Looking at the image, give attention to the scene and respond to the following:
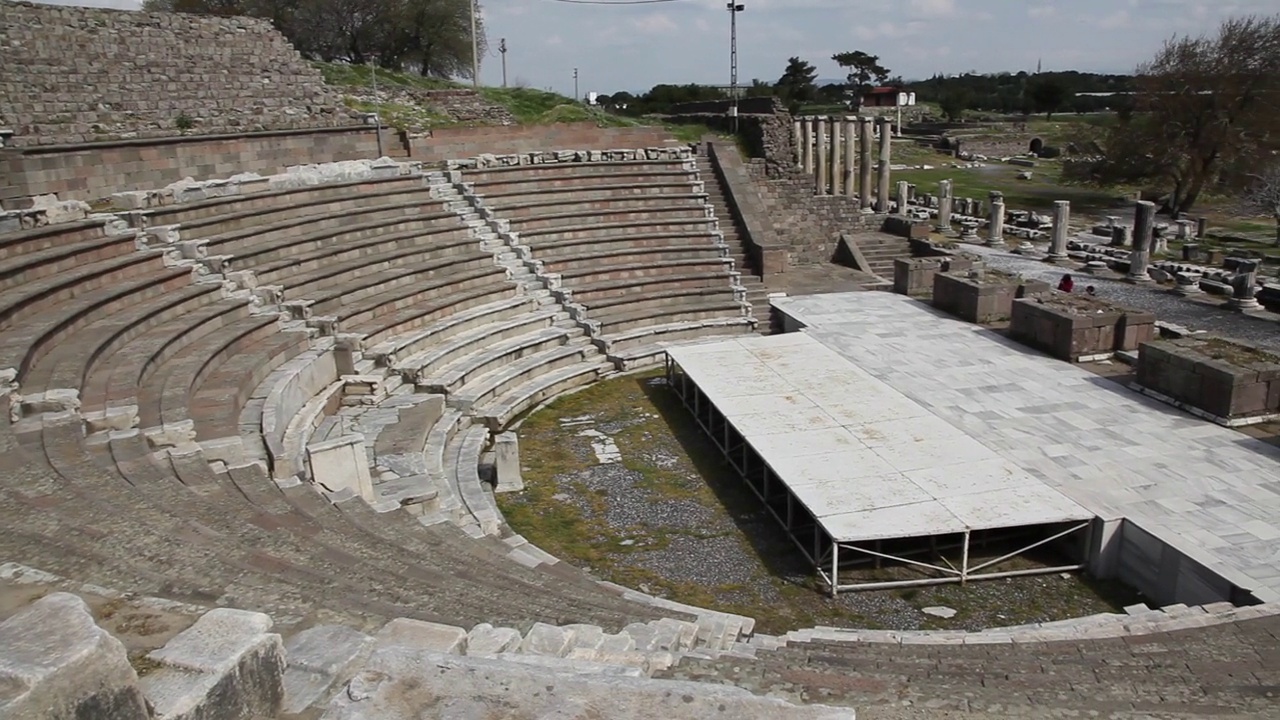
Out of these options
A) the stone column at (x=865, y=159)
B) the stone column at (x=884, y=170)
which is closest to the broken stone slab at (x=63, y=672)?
the stone column at (x=865, y=159)

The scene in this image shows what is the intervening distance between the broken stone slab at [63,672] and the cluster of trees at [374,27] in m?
30.9

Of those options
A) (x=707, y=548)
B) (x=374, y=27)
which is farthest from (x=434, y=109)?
(x=707, y=548)

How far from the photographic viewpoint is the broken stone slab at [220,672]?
3113 mm

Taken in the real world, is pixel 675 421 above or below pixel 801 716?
below

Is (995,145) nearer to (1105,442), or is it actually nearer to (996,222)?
(996,222)

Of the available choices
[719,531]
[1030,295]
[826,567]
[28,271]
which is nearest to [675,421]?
[719,531]

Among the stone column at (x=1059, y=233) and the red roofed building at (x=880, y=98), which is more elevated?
the red roofed building at (x=880, y=98)

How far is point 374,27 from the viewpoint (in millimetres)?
32219

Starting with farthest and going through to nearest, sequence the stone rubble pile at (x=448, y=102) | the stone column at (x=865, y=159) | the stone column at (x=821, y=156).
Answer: the stone column at (x=865, y=159), the stone column at (x=821, y=156), the stone rubble pile at (x=448, y=102)

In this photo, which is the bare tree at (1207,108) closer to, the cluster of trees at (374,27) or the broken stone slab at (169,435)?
the cluster of trees at (374,27)

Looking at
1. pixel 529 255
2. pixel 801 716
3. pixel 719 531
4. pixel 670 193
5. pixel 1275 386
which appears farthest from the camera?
pixel 670 193

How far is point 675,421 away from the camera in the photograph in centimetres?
1347

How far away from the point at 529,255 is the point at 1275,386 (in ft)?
40.5

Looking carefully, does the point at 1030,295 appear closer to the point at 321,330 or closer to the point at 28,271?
the point at 321,330
